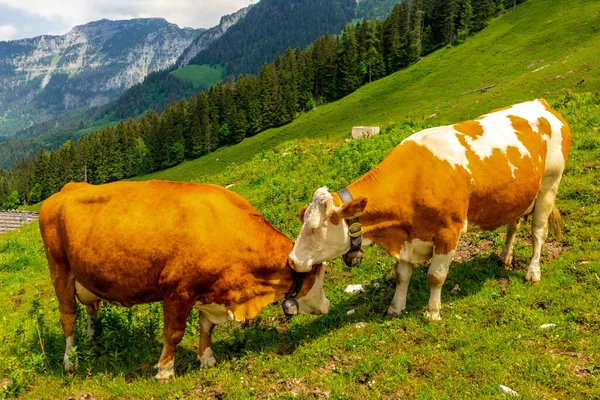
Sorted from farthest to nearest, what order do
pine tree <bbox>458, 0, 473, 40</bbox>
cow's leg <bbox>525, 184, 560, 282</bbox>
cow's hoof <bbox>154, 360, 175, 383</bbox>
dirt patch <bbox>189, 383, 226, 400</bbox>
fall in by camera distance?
pine tree <bbox>458, 0, 473, 40</bbox> < cow's leg <bbox>525, 184, 560, 282</bbox> < cow's hoof <bbox>154, 360, 175, 383</bbox> < dirt patch <bbox>189, 383, 226, 400</bbox>

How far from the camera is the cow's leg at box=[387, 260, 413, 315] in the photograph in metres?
7.31

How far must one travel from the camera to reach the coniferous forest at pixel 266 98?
87688 mm

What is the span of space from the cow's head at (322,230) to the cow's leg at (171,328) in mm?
1783

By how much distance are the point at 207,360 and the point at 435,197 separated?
4615mm

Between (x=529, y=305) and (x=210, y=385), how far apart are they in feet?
18.2

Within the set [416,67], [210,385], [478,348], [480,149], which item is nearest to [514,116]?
[480,149]

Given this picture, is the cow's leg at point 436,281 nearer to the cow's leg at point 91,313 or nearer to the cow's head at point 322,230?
the cow's head at point 322,230

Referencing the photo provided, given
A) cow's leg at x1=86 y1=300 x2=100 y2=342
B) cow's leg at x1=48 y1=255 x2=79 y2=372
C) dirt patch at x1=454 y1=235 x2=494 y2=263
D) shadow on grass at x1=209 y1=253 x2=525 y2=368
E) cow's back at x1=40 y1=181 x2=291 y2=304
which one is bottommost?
shadow on grass at x1=209 y1=253 x2=525 y2=368

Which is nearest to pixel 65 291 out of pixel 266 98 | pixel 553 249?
pixel 553 249

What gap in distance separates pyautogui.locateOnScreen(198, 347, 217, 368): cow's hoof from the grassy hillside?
30460 mm

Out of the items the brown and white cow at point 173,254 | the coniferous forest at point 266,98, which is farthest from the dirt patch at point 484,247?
the coniferous forest at point 266,98

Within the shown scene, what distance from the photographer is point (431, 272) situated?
7008 mm

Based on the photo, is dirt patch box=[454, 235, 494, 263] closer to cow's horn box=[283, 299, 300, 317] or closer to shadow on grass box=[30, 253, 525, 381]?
shadow on grass box=[30, 253, 525, 381]

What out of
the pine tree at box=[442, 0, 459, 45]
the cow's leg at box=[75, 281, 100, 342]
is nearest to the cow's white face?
the cow's leg at box=[75, 281, 100, 342]
